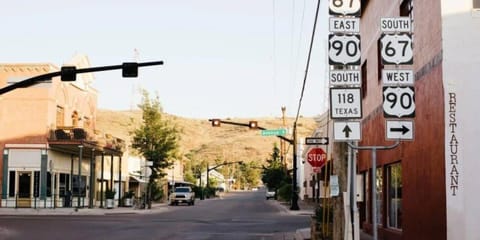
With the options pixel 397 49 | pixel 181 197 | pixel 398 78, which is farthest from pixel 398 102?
pixel 181 197

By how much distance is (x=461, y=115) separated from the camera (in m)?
11.4

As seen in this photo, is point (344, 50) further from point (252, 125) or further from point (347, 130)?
point (252, 125)

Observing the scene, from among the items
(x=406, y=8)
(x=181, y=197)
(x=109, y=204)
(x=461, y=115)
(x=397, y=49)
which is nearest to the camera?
(x=397, y=49)

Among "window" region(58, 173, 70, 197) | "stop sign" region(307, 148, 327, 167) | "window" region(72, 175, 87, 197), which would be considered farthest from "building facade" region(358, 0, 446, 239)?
"window" region(72, 175, 87, 197)

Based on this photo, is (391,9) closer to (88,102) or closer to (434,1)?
(434,1)

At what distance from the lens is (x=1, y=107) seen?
48.0 metres

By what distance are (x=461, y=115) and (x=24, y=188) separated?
4127 cm

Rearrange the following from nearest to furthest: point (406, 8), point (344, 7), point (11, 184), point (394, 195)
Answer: point (344, 7) → point (406, 8) → point (394, 195) → point (11, 184)

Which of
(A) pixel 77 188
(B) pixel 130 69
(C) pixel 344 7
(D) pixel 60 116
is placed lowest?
(A) pixel 77 188

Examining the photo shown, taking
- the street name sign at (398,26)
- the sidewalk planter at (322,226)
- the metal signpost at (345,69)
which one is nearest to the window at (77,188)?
the sidewalk planter at (322,226)

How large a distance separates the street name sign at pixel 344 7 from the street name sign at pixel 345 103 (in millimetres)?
1582

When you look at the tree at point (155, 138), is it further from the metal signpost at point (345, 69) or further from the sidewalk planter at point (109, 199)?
the metal signpost at point (345, 69)

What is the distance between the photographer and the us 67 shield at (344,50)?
10914mm

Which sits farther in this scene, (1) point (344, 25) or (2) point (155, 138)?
(2) point (155, 138)
